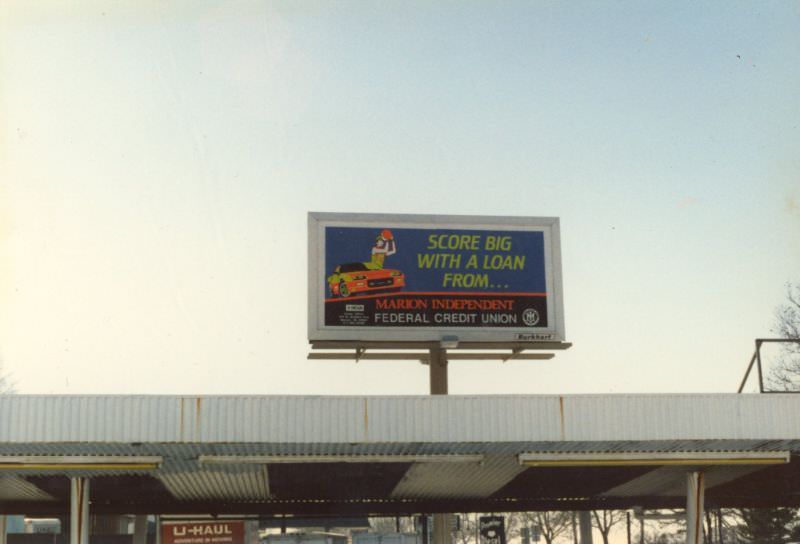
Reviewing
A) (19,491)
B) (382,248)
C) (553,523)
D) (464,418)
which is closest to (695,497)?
(464,418)

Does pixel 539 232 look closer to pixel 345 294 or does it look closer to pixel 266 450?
pixel 345 294

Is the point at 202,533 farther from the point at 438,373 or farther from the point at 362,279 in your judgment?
the point at 362,279

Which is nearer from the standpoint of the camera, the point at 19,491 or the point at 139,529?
Result: the point at 19,491

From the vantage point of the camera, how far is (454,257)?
25.4 metres

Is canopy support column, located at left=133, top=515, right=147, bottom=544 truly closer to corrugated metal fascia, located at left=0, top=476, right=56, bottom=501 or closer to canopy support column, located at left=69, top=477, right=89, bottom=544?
corrugated metal fascia, located at left=0, top=476, right=56, bottom=501

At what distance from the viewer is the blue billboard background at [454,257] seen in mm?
25094

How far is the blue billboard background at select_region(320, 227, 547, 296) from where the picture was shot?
25094 millimetres

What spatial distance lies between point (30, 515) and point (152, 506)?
360 centimetres

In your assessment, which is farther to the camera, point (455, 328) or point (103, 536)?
point (103, 536)

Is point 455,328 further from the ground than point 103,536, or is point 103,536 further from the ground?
point 455,328

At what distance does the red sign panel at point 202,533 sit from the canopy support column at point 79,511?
217 inches

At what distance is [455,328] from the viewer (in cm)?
2478

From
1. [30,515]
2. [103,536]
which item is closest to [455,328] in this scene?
[30,515]

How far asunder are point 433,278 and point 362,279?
1.81m
